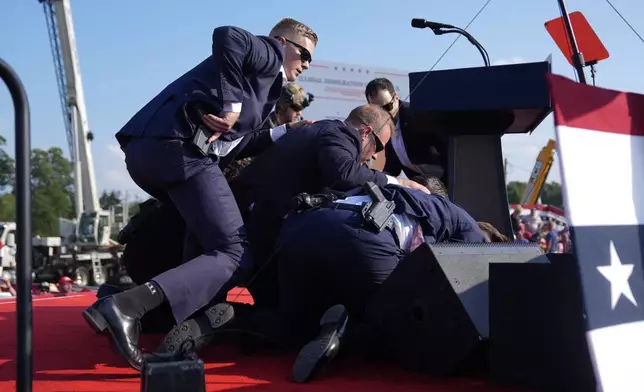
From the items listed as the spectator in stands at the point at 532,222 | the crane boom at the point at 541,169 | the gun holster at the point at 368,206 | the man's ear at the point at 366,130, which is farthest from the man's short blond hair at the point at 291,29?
the crane boom at the point at 541,169

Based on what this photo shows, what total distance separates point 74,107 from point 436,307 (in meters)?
19.0

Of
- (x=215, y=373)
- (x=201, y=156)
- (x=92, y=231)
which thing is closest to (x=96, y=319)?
(x=215, y=373)

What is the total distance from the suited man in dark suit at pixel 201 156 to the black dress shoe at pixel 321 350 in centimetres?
40

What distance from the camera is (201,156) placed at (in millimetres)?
2379

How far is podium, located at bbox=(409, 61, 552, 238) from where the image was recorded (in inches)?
131

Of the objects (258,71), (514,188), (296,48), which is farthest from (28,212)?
(514,188)

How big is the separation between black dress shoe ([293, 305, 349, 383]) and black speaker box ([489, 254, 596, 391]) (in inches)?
17.8

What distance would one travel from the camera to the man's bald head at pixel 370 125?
3.07 metres

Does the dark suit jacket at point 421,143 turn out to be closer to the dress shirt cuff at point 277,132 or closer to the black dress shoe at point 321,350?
the dress shirt cuff at point 277,132

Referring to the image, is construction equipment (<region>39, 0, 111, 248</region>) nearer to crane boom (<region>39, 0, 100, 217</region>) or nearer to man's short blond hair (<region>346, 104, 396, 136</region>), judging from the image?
crane boom (<region>39, 0, 100, 217</region>)

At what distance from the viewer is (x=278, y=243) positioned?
2549 mm

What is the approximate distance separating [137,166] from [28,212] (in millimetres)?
983

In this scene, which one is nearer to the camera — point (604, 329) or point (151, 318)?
point (604, 329)

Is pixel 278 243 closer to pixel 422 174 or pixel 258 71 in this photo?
pixel 258 71
